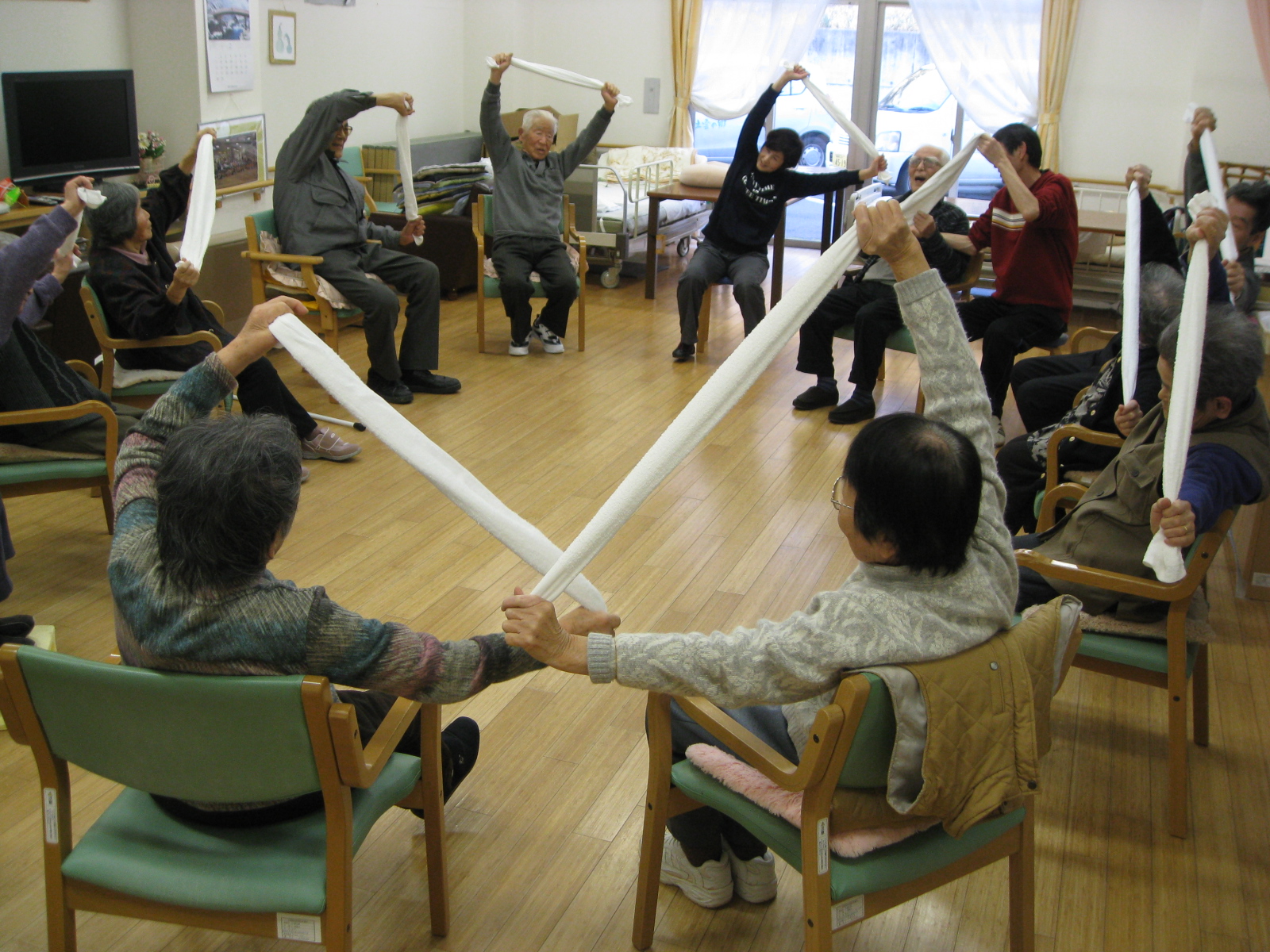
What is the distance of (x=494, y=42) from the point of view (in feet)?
27.2

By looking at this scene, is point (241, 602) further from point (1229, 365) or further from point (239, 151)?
point (239, 151)

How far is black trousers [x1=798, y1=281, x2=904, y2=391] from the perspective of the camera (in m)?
4.91

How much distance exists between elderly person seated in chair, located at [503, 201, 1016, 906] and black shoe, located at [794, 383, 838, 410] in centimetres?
336

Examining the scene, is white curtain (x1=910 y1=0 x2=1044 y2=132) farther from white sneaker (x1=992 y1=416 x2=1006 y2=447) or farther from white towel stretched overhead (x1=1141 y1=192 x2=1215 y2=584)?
white towel stretched overhead (x1=1141 y1=192 x2=1215 y2=584)

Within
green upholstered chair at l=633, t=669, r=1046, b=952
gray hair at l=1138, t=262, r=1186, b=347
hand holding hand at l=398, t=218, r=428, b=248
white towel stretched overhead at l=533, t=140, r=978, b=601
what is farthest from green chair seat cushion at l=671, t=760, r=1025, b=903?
hand holding hand at l=398, t=218, r=428, b=248

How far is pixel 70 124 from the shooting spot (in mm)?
4797

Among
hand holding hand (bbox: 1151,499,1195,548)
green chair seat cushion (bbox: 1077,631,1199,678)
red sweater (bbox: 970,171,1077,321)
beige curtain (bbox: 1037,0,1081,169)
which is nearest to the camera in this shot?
hand holding hand (bbox: 1151,499,1195,548)

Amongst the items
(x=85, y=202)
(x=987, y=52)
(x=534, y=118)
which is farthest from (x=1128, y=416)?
(x=987, y=52)

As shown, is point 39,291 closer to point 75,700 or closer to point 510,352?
point 75,700

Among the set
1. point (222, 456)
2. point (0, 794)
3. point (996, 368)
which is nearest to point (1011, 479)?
point (996, 368)

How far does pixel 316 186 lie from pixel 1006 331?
3.06 metres

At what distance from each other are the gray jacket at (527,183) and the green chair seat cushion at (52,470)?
9.98ft

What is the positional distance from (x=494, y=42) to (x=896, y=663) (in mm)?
7830

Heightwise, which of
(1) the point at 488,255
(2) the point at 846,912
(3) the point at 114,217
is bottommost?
(2) the point at 846,912
